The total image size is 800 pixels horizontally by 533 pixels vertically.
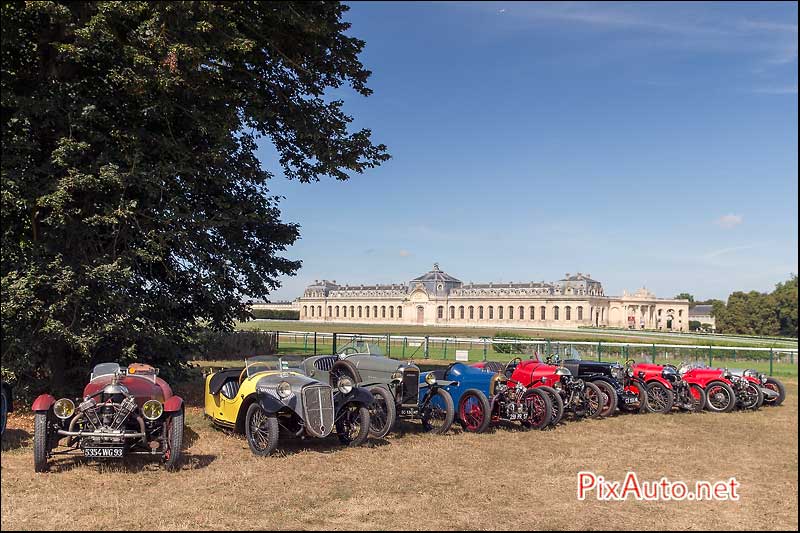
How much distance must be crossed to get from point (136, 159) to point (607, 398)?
11.4m

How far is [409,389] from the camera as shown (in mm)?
12195

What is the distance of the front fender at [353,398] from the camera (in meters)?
10.6

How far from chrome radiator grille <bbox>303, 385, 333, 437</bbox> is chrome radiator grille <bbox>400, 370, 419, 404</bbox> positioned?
2.38 meters

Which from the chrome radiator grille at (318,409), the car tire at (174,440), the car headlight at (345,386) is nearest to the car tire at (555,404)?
the car headlight at (345,386)

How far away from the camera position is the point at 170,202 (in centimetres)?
1319

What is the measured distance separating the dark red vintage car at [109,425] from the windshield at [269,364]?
79.6 inches

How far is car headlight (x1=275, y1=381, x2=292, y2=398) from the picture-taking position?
974 centimetres

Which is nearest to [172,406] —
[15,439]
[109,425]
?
[109,425]

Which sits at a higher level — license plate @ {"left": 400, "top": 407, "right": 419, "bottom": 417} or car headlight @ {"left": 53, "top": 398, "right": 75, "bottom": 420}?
car headlight @ {"left": 53, "top": 398, "right": 75, "bottom": 420}

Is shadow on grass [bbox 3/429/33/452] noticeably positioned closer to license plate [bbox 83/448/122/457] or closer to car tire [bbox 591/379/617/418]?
license plate [bbox 83/448/122/457]

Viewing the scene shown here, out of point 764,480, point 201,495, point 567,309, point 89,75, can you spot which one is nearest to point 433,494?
point 201,495

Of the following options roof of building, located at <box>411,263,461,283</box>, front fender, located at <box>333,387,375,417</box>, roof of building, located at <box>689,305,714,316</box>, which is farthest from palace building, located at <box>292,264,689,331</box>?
front fender, located at <box>333,387,375,417</box>

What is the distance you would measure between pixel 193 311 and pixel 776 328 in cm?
1255

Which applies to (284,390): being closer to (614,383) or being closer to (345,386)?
(345,386)
